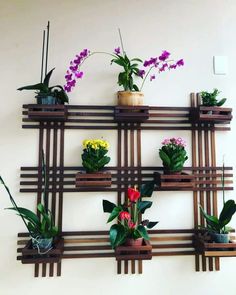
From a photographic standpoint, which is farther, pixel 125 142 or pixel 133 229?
pixel 125 142

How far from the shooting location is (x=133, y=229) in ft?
4.30

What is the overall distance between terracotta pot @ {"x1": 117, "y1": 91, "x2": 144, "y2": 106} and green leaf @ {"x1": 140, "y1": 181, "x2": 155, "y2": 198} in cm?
52

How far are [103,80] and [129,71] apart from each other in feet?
0.68

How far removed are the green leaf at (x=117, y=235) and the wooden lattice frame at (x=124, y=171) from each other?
0.77 feet

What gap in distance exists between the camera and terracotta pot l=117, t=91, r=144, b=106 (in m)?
1.44

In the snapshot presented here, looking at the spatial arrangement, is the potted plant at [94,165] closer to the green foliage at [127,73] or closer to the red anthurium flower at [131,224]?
the red anthurium flower at [131,224]

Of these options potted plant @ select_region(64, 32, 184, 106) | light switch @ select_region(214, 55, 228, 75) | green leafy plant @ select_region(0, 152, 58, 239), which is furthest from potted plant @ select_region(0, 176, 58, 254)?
light switch @ select_region(214, 55, 228, 75)

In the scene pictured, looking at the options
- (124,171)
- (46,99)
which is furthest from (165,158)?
(46,99)

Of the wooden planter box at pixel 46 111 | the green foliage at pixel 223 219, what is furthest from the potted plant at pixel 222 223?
the wooden planter box at pixel 46 111

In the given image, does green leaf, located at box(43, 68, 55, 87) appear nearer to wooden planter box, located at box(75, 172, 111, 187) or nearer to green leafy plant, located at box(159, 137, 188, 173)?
wooden planter box, located at box(75, 172, 111, 187)

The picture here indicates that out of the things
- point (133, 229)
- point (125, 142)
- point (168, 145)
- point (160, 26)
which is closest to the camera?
point (133, 229)

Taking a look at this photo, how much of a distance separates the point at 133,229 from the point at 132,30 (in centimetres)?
136

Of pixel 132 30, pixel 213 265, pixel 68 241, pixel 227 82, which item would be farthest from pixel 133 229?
pixel 132 30

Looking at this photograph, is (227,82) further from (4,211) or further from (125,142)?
(4,211)
